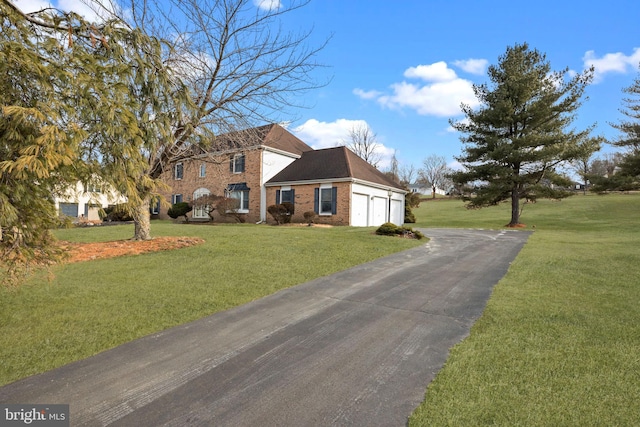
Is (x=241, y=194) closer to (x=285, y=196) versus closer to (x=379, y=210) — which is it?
(x=285, y=196)

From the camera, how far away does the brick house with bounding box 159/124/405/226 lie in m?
21.3

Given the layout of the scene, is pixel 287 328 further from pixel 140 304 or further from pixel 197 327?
pixel 140 304

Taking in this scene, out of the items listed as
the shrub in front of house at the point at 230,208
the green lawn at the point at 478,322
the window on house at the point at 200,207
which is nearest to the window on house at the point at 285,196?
the shrub in front of house at the point at 230,208

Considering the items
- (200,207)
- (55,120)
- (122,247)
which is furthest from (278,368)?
(200,207)

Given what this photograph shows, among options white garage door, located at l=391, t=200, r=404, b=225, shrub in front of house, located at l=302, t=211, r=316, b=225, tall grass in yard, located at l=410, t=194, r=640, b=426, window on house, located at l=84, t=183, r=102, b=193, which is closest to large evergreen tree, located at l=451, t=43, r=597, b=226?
white garage door, located at l=391, t=200, r=404, b=225

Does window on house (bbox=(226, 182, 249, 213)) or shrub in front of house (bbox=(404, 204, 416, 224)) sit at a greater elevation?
window on house (bbox=(226, 182, 249, 213))

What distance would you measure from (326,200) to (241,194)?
7.38m

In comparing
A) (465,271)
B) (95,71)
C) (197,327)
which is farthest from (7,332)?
(465,271)

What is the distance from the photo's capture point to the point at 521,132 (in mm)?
22031

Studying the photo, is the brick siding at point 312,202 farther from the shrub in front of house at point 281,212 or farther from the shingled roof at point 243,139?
the shingled roof at point 243,139

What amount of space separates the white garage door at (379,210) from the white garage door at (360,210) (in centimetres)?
98

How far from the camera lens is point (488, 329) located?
423 centimetres

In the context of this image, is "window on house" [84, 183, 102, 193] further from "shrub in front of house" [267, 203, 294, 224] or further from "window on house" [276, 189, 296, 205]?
"window on house" [276, 189, 296, 205]

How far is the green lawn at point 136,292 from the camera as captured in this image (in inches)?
155
